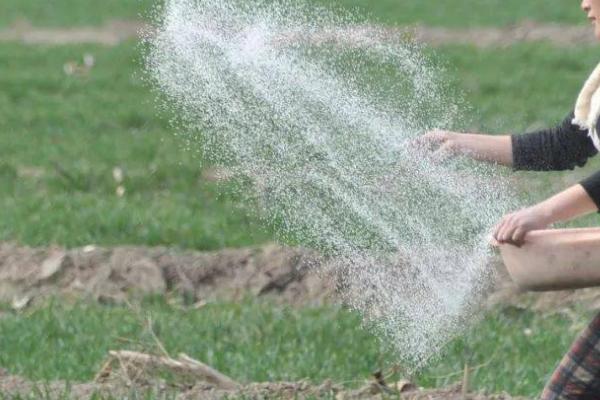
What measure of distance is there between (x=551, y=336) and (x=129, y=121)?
6767 mm

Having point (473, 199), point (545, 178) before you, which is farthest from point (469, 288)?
point (545, 178)

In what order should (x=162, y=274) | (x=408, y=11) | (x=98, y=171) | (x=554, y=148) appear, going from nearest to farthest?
(x=554, y=148), (x=162, y=274), (x=98, y=171), (x=408, y=11)

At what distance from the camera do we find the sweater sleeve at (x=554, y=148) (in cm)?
424

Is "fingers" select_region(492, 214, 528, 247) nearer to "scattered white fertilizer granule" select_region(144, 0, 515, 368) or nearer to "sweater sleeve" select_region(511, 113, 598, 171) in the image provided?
"sweater sleeve" select_region(511, 113, 598, 171)

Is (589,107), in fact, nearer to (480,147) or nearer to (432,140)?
(480,147)

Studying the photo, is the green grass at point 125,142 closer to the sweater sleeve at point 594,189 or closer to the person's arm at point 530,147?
the person's arm at point 530,147

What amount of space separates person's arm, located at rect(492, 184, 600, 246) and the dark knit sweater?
0.39 meters

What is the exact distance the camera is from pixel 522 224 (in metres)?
3.86

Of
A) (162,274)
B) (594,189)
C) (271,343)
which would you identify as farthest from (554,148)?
(162,274)

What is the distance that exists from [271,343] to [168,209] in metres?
2.91

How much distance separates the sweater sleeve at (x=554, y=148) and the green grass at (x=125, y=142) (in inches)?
142

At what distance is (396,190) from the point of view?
6.31 metres

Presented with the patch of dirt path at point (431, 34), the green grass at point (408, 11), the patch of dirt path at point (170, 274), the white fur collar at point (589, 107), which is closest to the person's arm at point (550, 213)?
Result: the white fur collar at point (589, 107)

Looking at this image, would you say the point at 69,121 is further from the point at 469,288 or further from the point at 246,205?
the point at 469,288
